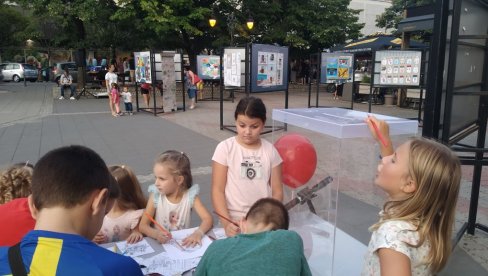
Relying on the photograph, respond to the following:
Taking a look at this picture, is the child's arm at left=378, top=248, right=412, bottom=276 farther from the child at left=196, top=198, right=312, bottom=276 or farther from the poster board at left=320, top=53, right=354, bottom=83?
the poster board at left=320, top=53, right=354, bottom=83

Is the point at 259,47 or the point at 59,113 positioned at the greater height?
the point at 259,47

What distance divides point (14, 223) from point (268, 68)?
7413mm

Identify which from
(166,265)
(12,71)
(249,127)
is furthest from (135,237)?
(12,71)

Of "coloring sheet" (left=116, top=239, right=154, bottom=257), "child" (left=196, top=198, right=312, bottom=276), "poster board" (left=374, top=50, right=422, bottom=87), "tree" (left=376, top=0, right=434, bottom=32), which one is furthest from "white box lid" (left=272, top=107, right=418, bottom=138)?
"tree" (left=376, top=0, right=434, bottom=32)

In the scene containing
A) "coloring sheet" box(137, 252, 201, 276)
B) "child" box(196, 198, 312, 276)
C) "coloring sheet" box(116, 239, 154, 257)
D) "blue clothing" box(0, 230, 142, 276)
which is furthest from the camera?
"coloring sheet" box(116, 239, 154, 257)

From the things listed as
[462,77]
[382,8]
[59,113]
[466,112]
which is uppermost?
[382,8]

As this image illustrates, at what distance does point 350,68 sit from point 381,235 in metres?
10.4

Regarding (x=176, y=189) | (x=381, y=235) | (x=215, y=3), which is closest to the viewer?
(x=381, y=235)

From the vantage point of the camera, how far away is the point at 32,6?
19.5 metres

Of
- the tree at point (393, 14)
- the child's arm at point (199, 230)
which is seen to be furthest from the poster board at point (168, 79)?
the tree at point (393, 14)

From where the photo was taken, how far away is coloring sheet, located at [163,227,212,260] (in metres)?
2.25

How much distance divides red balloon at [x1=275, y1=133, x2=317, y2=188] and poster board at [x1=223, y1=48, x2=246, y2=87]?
21.7 ft

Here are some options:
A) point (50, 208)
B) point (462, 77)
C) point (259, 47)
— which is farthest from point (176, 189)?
point (259, 47)

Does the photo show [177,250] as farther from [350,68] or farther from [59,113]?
[59,113]
